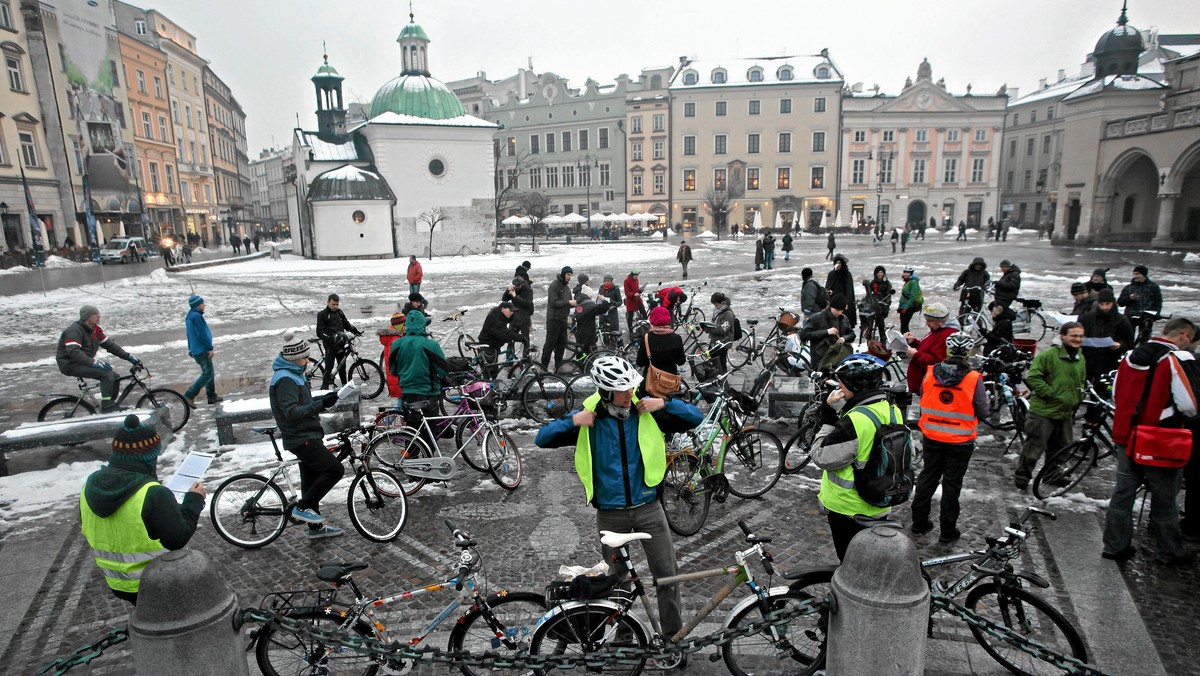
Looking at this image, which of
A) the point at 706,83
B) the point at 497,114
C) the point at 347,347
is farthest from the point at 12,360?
the point at 497,114

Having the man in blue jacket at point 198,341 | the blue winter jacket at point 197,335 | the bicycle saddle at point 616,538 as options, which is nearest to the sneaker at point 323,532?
the bicycle saddle at point 616,538

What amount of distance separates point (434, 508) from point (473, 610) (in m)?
3.06

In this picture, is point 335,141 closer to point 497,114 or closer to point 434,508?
point 497,114

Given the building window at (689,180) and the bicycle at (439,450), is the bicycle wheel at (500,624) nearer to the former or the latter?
the bicycle at (439,450)

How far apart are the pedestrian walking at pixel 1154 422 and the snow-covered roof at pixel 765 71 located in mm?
65328

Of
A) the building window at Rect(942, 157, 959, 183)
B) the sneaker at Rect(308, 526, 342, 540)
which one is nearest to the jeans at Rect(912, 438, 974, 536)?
the sneaker at Rect(308, 526, 342, 540)

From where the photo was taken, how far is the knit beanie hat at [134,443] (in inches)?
146

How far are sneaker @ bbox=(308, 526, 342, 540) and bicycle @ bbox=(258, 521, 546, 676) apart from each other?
6.59ft

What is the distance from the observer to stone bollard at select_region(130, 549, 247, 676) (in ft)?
10.2

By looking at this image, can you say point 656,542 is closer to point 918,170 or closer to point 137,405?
point 137,405

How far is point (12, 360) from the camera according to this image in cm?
1417

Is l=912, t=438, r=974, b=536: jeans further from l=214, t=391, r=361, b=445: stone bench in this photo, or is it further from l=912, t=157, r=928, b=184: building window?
l=912, t=157, r=928, b=184: building window

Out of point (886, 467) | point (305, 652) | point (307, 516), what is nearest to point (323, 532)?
point (307, 516)

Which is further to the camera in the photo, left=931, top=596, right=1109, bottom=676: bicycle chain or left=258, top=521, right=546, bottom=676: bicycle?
left=258, top=521, right=546, bottom=676: bicycle
